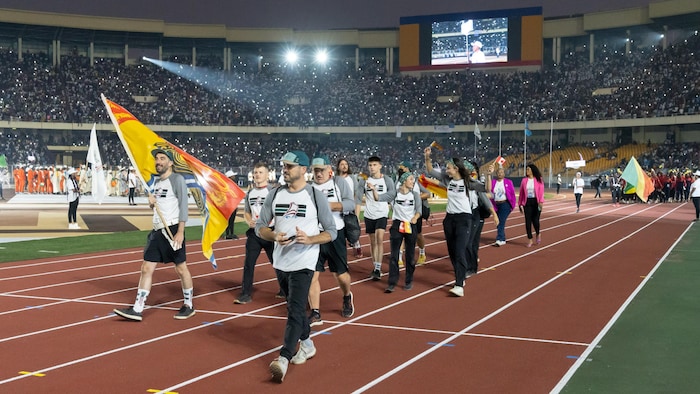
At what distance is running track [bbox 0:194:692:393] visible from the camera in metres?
6.38

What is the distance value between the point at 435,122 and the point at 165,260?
63.0 meters

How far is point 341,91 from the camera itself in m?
76.4

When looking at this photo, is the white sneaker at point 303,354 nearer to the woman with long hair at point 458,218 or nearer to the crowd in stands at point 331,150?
the woman with long hair at point 458,218

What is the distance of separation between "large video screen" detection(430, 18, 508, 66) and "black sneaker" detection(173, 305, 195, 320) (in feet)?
221

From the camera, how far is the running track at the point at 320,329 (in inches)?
251

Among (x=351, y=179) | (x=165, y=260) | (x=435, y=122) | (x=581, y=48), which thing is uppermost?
(x=581, y=48)

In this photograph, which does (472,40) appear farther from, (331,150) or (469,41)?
(331,150)

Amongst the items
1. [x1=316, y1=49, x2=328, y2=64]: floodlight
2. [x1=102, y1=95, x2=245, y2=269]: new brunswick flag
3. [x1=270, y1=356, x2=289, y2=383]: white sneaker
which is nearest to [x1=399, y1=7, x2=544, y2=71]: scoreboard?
[x1=316, y1=49, x2=328, y2=64]: floodlight

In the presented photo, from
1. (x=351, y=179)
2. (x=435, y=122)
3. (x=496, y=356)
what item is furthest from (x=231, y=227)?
(x=435, y=122)

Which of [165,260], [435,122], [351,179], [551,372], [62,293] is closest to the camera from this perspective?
[551,372]

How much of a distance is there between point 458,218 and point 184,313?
4.31 m

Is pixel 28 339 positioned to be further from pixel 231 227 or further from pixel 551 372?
pixel 231 227

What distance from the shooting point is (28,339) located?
7832mm

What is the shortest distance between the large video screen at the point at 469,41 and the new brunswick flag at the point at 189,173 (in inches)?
2584
